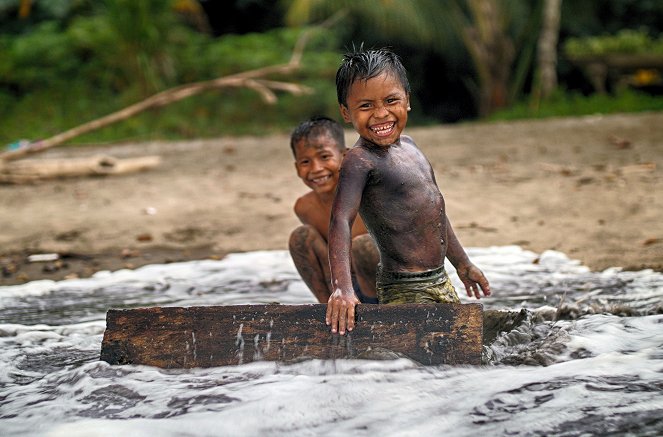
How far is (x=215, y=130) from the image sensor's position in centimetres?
1289

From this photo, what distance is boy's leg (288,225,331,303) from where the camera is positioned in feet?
12.3

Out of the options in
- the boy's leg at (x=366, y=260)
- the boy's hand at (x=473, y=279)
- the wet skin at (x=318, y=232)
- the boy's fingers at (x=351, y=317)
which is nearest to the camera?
the boy's fingers at (x=351, y=317)

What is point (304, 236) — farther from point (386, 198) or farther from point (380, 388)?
point (380, 388)

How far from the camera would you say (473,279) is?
347 centimetres

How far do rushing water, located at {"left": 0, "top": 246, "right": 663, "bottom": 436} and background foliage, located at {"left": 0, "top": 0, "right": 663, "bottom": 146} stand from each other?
8.63 metres

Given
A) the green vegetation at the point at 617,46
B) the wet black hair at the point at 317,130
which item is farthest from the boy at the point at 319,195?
the green vegetation at the point at 617,46

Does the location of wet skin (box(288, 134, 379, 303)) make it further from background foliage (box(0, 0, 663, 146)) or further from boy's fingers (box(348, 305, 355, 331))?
background foliage (box(0, 0, 663, 146))

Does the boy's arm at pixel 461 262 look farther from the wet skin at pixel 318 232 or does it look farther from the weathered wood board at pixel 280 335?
the weathered wood board at pixel 280 335

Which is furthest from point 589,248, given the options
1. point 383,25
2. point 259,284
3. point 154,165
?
point 383,25

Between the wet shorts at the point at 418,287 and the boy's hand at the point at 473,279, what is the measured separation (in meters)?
0.17

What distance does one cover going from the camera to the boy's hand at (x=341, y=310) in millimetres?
2918

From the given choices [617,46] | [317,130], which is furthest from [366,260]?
[617,46]

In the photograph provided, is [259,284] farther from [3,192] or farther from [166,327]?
[3,192]

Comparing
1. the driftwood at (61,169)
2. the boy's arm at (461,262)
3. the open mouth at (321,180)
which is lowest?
the boy's arm at (461,262)
